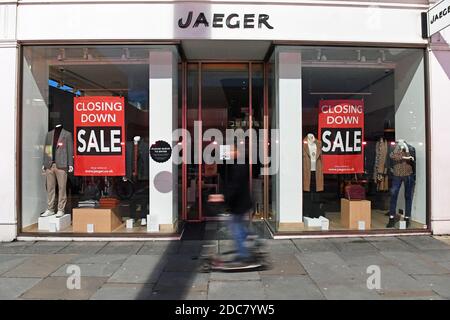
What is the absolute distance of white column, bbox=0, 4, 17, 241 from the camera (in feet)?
23.0

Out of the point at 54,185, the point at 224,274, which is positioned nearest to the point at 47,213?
the point at 54,185

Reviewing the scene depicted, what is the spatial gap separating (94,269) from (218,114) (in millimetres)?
4465

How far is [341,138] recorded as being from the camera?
25.5 ft

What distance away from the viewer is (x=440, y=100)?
24.1 feet

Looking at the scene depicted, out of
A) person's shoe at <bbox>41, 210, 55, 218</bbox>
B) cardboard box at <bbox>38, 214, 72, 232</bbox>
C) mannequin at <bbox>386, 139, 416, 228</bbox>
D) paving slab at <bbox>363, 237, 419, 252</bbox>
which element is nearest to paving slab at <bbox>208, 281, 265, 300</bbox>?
paving slab at <bbox>363, 237, 419, 252</bbox>

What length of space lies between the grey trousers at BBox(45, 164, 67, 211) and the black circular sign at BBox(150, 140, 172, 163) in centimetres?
177

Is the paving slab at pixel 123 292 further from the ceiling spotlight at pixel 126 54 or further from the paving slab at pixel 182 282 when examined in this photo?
the ceiling spotlight at pixel 126 54

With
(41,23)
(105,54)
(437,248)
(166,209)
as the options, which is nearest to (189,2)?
(105,54)

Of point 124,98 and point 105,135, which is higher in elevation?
point 124,98

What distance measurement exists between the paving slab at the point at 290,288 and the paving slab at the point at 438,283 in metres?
1.30

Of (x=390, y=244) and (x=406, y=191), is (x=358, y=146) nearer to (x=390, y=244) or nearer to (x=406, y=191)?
(x=406, y=191)

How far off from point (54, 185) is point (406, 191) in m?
6.67

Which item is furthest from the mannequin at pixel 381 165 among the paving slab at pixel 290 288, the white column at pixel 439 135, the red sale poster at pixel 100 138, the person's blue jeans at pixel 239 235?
the red sale poster at pixel 100 138
